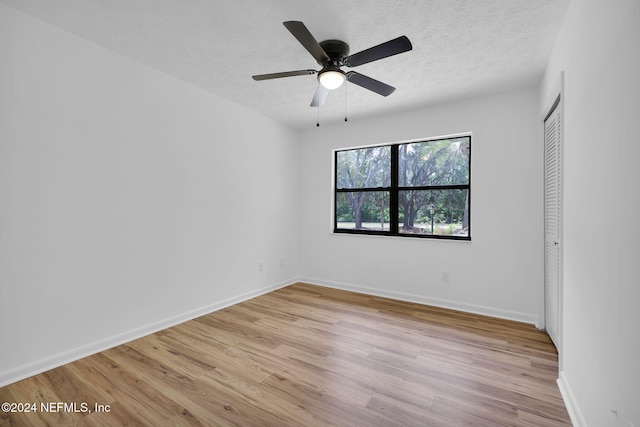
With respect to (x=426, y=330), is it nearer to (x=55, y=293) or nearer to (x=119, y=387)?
(x=119, y=387)

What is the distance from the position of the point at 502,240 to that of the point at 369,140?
6.76 feet

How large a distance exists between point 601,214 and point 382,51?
150cm

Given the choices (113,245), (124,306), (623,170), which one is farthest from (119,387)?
(623,170)

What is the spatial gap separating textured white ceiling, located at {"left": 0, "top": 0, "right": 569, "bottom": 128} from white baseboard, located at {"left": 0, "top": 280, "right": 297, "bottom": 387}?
7.91ft

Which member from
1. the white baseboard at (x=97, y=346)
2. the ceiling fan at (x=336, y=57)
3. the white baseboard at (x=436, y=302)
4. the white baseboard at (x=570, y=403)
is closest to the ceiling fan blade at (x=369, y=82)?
the ceiling fan at (x=336, y=57)

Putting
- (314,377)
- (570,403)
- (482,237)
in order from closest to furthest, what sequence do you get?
1. (570,403)
2. (314,377)
3. (482,237)

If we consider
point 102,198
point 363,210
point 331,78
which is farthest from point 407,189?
point 102,198

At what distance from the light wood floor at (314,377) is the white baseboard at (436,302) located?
0.14 meters

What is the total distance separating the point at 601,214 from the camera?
54.5 inches

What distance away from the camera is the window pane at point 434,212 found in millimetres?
3672

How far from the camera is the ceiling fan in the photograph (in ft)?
6.04

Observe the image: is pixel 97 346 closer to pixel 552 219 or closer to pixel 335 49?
pixel 335 49

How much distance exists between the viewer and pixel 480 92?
327 centimetres

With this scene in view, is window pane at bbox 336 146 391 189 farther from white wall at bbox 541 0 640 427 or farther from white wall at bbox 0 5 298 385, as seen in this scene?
white wall at bbox 541 0 640 427
